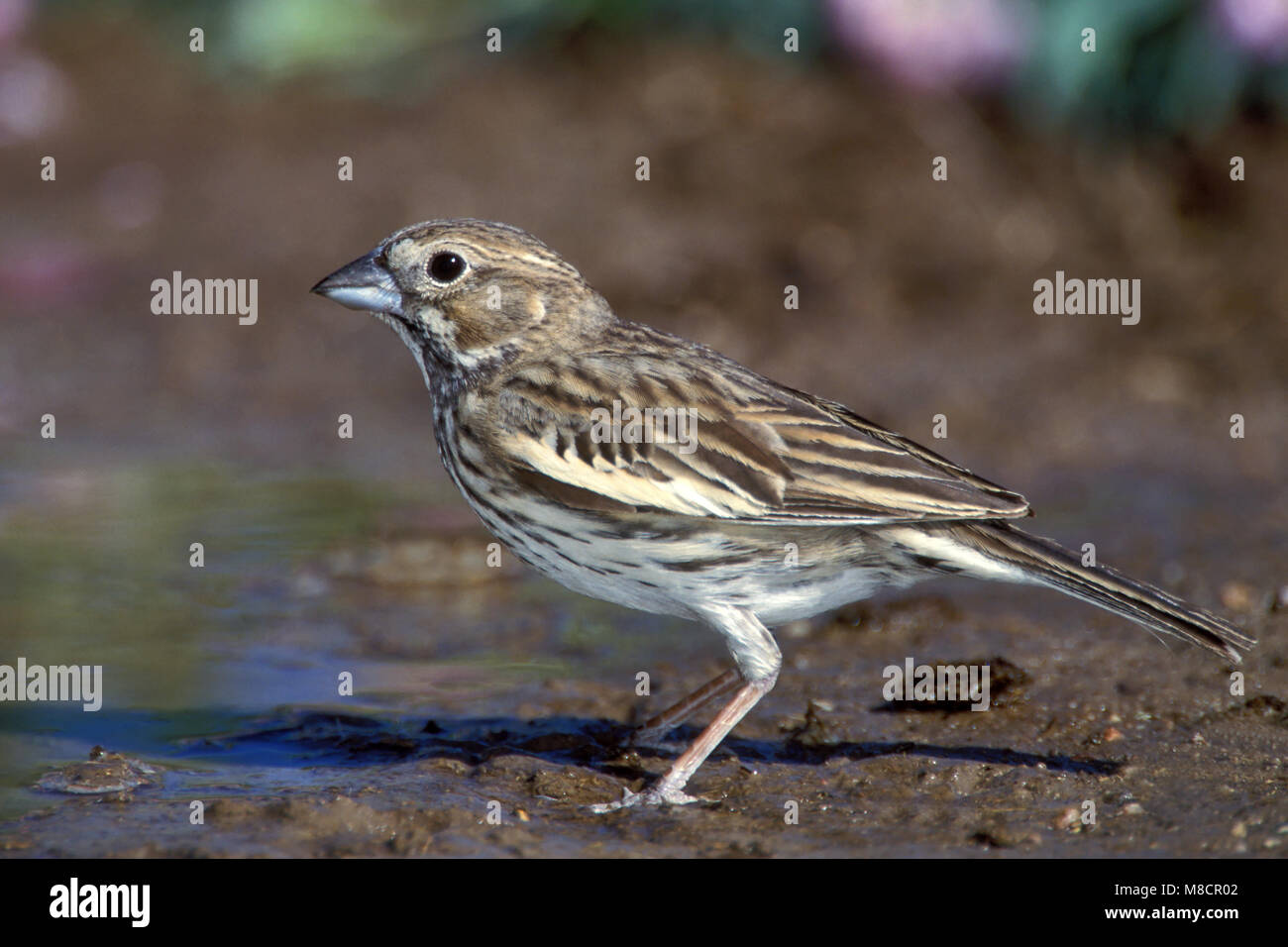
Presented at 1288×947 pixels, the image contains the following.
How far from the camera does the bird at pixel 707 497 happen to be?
5.38 m

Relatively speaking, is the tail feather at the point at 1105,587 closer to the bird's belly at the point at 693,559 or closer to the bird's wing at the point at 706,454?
the bird's wing at the point at 706,454

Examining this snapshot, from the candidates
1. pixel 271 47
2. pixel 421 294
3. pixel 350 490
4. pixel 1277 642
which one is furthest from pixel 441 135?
pixel 1277 642

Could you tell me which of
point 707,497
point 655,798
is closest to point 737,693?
point 655,798

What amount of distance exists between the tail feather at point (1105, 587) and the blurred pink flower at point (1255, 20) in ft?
19.0

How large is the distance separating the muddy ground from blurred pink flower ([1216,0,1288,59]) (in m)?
0.95

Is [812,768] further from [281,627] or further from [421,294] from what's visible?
[281,627]

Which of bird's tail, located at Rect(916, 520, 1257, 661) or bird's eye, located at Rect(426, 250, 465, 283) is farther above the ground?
bird's eye, located at Rect(426, 250, 465, 283)

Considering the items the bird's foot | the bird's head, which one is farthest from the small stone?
the bird's head

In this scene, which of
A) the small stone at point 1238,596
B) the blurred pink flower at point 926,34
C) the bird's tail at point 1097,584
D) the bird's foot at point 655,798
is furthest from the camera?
the blurred pink flower at point 926,34

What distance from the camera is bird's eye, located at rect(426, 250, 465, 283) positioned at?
596cm

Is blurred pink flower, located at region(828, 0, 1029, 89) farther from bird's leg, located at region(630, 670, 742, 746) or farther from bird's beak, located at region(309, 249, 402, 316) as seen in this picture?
bird's leg, located at region(630, 670, 742, 746)

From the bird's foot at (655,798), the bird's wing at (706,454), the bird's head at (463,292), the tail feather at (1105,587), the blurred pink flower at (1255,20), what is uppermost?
the blurred pink flower at (1255,20)

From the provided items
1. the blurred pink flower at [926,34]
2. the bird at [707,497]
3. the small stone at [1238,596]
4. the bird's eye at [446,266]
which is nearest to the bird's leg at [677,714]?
the bird at [707,497]

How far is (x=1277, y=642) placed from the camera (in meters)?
6.52
